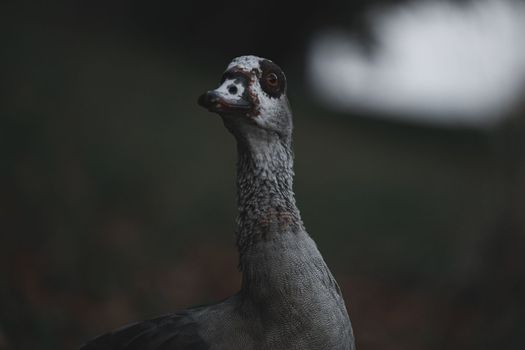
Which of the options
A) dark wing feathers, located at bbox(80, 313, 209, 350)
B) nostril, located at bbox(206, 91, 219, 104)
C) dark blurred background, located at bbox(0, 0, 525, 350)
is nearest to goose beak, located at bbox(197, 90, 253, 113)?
nostril, located at bbox(206, 91, 219, 104)

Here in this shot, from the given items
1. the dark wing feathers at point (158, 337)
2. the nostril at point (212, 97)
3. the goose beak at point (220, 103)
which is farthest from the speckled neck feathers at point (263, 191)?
the dark wing feathers at point (158, 337)

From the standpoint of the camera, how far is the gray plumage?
Answer: 2643 millimetres

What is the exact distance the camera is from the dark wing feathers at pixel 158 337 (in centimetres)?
286

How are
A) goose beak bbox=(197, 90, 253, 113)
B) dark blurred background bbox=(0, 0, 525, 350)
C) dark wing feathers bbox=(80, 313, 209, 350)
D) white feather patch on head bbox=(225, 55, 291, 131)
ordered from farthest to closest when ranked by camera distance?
dark blurred background bbox=(0, 0, 525, 350) → dark wing feathers bbox=(80, 313, 209, 350) → white feather patch on head bbox=(225, 55, 291, 131) → goose beak bbox=(197, 90, 253, 113)

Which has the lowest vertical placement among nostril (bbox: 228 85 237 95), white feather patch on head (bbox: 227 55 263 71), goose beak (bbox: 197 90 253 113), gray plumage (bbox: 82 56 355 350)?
gray plumage (bbox: 82 56 355 350)

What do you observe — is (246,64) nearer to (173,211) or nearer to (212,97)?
(212,97)

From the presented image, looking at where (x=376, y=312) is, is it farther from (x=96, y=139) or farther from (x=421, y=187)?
(x=421, y=187)

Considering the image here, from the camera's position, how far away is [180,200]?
7.11 metres

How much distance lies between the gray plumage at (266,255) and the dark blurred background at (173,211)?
1.77m

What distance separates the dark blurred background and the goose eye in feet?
7.54

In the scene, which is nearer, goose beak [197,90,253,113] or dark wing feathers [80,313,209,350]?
goose beak [197,90,253,113]

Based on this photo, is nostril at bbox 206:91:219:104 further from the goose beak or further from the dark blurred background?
the dark blurred background

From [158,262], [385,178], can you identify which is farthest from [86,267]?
[385,178]

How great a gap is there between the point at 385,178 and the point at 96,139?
5134 mm
